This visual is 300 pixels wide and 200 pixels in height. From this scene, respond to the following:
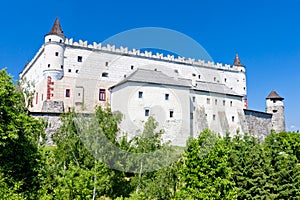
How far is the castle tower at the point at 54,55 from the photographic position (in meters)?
43.7

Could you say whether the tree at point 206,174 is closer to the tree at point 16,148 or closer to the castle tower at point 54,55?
Answer: the tree at point 16,148

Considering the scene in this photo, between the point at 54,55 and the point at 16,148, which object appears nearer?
the point at 16,148

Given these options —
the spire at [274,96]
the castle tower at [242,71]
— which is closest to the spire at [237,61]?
the castle tower at [242,71]

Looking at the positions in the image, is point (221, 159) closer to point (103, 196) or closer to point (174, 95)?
point (103, 196)

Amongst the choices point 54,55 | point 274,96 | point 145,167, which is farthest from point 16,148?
point 274,96

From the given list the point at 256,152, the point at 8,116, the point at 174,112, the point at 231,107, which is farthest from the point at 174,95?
the point at 8,116

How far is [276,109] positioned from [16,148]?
5013cm

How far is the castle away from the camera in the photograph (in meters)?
40.7

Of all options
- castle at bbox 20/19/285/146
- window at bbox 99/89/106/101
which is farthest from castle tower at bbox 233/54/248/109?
window at bbox 99/89/106/101

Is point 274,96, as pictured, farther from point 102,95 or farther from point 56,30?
point 56,30

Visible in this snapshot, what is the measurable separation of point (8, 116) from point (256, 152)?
1660 cm

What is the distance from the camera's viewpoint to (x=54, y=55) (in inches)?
1722

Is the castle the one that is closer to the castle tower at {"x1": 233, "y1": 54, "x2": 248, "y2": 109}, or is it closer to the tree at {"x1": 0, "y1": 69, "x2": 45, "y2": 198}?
the castle tower at {"x1": 233, "y1": 54, "x2": 248, "y2": 109}

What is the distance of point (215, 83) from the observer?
53.0 m
